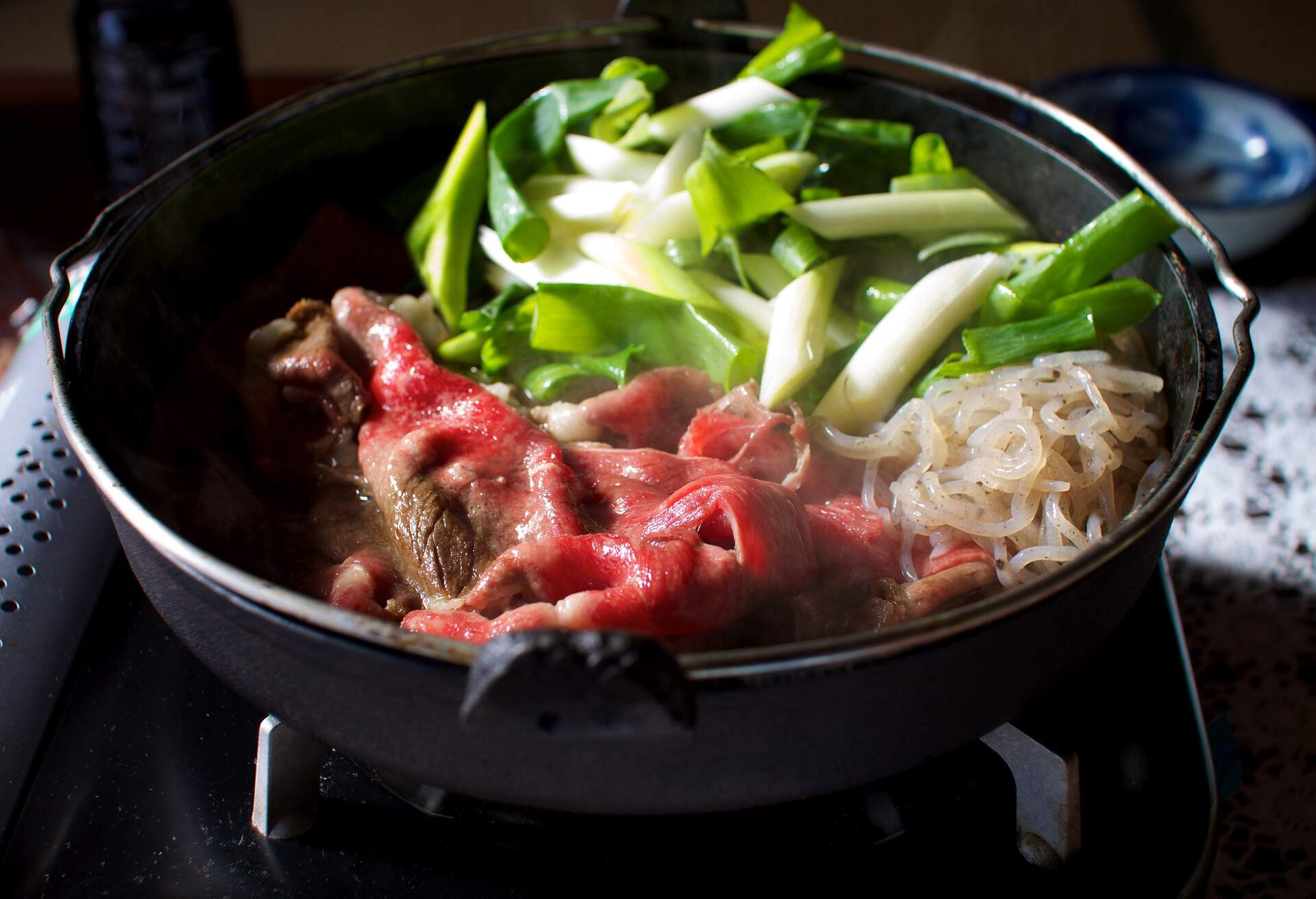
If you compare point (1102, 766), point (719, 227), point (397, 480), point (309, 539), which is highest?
point (719, 227)

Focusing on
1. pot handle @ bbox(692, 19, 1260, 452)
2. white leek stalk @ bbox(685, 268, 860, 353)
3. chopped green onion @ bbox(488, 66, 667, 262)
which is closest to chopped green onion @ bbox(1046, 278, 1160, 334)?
pot handle @ bbox(692, 19, 1260, 452)

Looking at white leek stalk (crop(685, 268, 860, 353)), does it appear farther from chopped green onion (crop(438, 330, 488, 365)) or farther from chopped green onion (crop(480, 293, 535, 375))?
chopped green onion (crop(438, 330, 488, 365))

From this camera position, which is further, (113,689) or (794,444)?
(794,444)

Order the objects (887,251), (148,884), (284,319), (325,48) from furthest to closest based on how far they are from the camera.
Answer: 1. (325,48)
2. (887,251)
3. (284,319)
4. (148,884)

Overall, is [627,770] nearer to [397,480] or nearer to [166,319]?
[397,480]

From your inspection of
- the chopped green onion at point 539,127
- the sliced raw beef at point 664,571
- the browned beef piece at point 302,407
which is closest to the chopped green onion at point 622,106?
the chopped green onion at point 539,127

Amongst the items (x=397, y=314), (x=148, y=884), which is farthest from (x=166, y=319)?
(x=148, y=884)

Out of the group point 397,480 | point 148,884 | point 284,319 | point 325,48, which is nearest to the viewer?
point 148,884
